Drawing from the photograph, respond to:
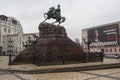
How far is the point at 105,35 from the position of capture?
77.6 metres

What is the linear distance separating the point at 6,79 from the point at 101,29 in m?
68.8

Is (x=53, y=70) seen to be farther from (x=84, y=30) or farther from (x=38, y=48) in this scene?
(x=84, y=30)

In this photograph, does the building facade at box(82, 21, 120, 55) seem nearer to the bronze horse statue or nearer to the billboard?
the billboard

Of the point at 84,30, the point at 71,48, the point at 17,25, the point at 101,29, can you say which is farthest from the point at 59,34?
the point at 17,25

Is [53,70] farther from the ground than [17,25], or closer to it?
closer to it

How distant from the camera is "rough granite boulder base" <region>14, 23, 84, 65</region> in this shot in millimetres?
25047

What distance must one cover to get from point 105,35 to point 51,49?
54784mm

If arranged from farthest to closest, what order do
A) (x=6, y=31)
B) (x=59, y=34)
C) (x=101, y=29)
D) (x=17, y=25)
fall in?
1. (x=17, y=25)
2. (x=6, y=31)
3. (x=101, y=29)
4. (x=59, y=34)

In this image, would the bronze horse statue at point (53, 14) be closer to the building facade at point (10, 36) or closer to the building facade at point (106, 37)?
the building facade at point (106, 37)

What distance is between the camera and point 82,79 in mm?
12688

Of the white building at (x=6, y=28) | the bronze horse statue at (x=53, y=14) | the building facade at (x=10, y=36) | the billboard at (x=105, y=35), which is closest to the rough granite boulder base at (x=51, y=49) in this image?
the bronze horse statue at (x=53, y=14)

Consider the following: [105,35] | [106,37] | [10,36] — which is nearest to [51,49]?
[106,37]

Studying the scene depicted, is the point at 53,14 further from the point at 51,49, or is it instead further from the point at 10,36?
the point at 10,36

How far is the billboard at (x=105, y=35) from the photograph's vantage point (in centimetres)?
7305
